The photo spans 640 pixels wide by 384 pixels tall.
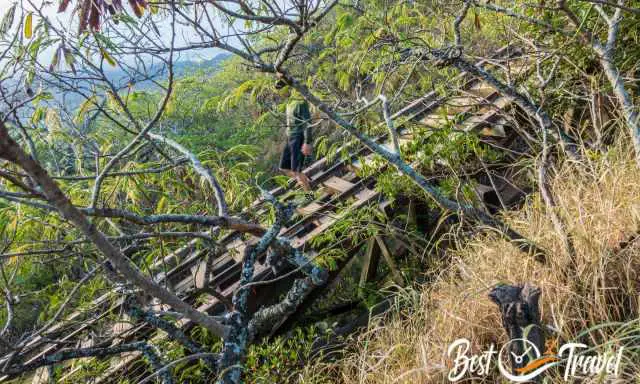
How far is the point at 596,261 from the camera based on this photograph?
2.21m

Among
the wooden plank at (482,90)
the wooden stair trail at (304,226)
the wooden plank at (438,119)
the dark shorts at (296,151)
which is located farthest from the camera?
the dark shorts at (296,151)

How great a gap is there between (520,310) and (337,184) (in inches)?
121

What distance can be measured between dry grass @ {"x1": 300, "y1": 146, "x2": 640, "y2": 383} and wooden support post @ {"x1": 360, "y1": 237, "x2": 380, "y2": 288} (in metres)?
1.16

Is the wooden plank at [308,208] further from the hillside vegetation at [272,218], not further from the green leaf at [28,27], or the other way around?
the green leaf at [28,27]

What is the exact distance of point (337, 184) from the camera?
14.9ft

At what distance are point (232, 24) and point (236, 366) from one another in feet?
5.70

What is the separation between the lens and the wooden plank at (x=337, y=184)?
14.2 ft

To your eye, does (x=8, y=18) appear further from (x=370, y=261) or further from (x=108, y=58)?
(x=370, y=261)

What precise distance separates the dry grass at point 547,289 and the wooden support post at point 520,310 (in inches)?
12.9

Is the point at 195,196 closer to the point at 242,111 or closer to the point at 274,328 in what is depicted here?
the point at 274,328

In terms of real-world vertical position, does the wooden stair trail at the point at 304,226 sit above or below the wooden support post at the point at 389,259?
above

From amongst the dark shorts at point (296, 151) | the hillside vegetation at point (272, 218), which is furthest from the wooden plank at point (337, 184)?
the dark shorts at point (296, 151)

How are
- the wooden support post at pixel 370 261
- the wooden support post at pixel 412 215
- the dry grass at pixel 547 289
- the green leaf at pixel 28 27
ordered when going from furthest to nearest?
1. the wooden support post at pixel 370 261
2. the wooden support post at pixel 412 215
3. the dry grass at pixel 547 289
4. the green leaf at pixel 28 27

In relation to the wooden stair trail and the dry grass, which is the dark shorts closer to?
the wooden stair trail
